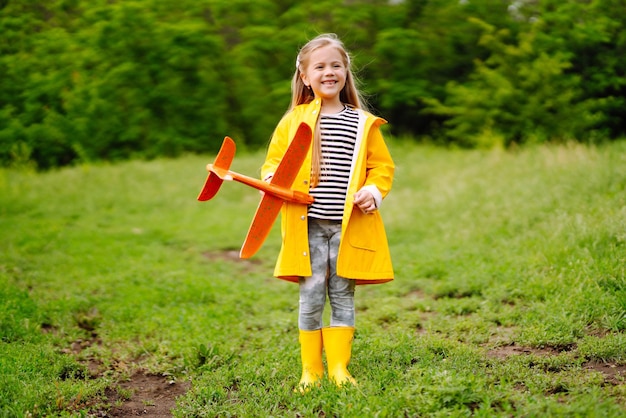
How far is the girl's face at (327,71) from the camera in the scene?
10.8ft

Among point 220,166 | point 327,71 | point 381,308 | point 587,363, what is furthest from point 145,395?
point 587,363

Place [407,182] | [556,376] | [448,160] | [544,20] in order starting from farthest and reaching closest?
[544,20] → [448,160] → [407,182] → [556,376]

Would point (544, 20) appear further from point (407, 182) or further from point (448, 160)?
point (407, 182)

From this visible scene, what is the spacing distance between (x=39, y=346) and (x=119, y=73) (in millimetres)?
11955

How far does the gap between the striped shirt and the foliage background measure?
1024 centimetres

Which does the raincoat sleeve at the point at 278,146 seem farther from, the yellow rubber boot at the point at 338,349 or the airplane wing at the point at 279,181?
the yellow rubber boot at the point at 338,349

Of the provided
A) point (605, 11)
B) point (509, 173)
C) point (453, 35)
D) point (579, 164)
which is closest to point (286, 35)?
point (453, 35)

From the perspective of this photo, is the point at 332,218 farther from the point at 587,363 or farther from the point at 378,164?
the point at 587,363

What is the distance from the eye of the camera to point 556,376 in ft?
10.0

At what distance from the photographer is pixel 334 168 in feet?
10.8

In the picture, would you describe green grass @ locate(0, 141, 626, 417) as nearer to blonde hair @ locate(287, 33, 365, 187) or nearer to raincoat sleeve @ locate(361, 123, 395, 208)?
raincoat sleeve @ locate(361, 123, 395, 208)

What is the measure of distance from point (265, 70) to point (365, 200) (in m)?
13.0

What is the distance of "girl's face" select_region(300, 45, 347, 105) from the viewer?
10.8ft

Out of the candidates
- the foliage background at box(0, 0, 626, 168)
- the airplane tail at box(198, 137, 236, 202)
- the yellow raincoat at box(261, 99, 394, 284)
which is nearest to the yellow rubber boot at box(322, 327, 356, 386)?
the yellow raincoat at box(261, 99, 394, 284)
